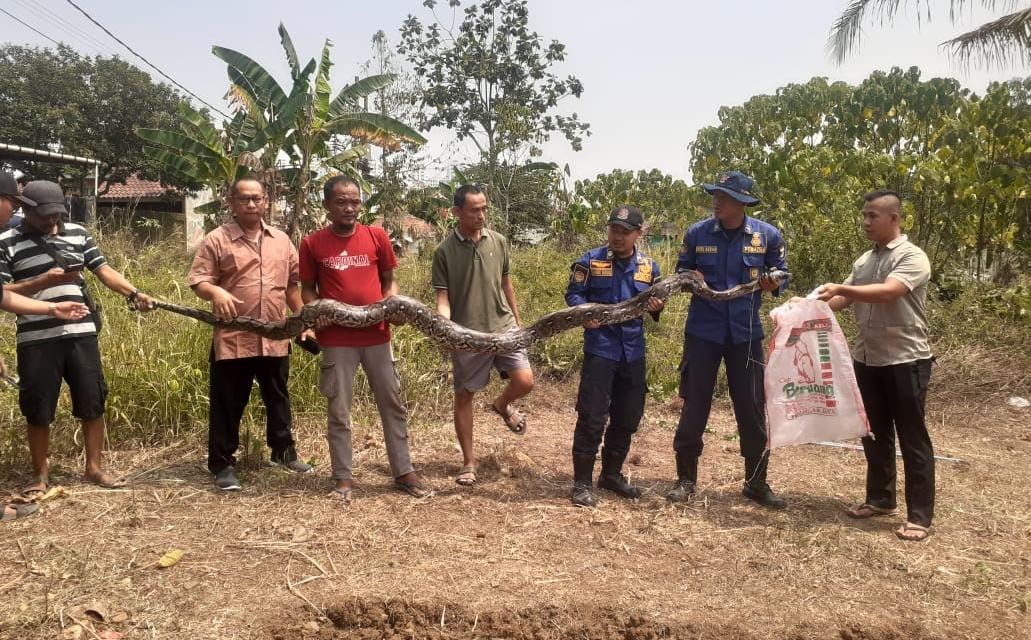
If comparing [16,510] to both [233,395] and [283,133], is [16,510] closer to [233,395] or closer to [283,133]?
[233,395]

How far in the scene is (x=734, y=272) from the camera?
460cm

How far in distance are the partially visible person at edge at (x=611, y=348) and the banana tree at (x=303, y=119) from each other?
296 inches

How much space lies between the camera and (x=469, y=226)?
4.75 metres

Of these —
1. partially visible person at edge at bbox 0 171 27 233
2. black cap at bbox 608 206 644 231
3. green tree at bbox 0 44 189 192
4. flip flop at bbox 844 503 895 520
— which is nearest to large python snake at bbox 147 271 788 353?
black cap at bbox 608 206 644 231

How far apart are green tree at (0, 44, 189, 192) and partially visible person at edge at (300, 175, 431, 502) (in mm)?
24038

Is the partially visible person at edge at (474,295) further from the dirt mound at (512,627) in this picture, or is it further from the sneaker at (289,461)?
the dirt mound at (512,627)

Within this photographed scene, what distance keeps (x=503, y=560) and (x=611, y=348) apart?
5.10ft

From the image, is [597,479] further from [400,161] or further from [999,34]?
[400,161]

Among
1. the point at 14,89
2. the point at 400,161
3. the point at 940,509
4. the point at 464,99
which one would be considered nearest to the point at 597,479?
the point at 940,509

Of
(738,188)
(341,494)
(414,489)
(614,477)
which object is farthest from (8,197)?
(738,188)

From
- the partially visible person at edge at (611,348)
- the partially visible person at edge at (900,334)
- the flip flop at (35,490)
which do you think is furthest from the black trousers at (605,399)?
the flip flop at (35,490)

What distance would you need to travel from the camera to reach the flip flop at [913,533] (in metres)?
4.12

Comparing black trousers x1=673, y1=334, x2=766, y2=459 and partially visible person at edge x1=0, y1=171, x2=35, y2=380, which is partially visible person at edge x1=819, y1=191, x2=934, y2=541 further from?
partially visible person at edge x1=0, y1=171, x2=35, y2=380

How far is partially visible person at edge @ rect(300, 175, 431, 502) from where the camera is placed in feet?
14.7
